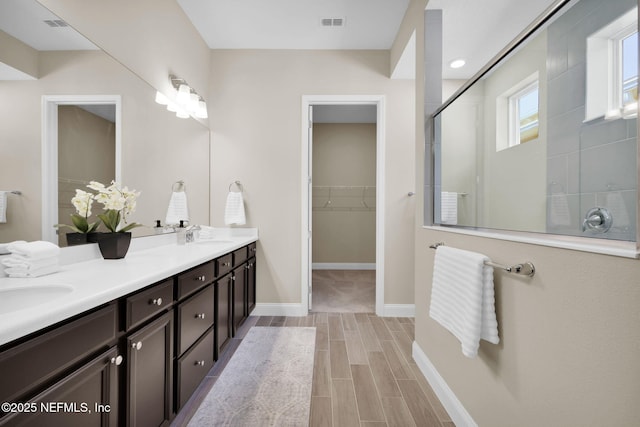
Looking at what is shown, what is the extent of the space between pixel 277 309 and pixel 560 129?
8.59ft

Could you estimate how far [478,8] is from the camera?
76.2 inches

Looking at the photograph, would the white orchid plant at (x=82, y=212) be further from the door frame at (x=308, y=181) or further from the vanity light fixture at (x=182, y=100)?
the door frame at (x=308, y=181)

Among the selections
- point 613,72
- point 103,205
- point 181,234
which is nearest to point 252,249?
point 181,234

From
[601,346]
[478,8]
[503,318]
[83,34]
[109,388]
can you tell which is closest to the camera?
[601,346]

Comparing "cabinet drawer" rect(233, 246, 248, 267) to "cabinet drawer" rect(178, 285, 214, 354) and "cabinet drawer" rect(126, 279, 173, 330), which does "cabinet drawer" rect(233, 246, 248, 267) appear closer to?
"cabinet drawer" rect(178, 285, 214, 354)

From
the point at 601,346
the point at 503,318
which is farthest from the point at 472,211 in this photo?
the point at 601,346

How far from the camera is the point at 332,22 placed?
248 cm

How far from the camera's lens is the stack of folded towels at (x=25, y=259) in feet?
3.43

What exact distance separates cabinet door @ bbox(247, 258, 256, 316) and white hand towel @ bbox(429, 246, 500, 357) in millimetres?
1773

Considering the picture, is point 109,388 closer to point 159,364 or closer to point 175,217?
point 159,364

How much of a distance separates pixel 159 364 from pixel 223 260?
32.0 inches

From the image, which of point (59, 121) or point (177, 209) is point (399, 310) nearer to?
point (177, 209)

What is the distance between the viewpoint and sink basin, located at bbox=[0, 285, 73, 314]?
0.90 meters

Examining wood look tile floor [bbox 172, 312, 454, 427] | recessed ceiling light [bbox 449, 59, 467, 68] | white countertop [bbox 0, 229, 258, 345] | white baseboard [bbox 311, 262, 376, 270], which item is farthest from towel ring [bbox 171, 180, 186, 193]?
white baseboard [bbox 311, 262, 376, 270]
